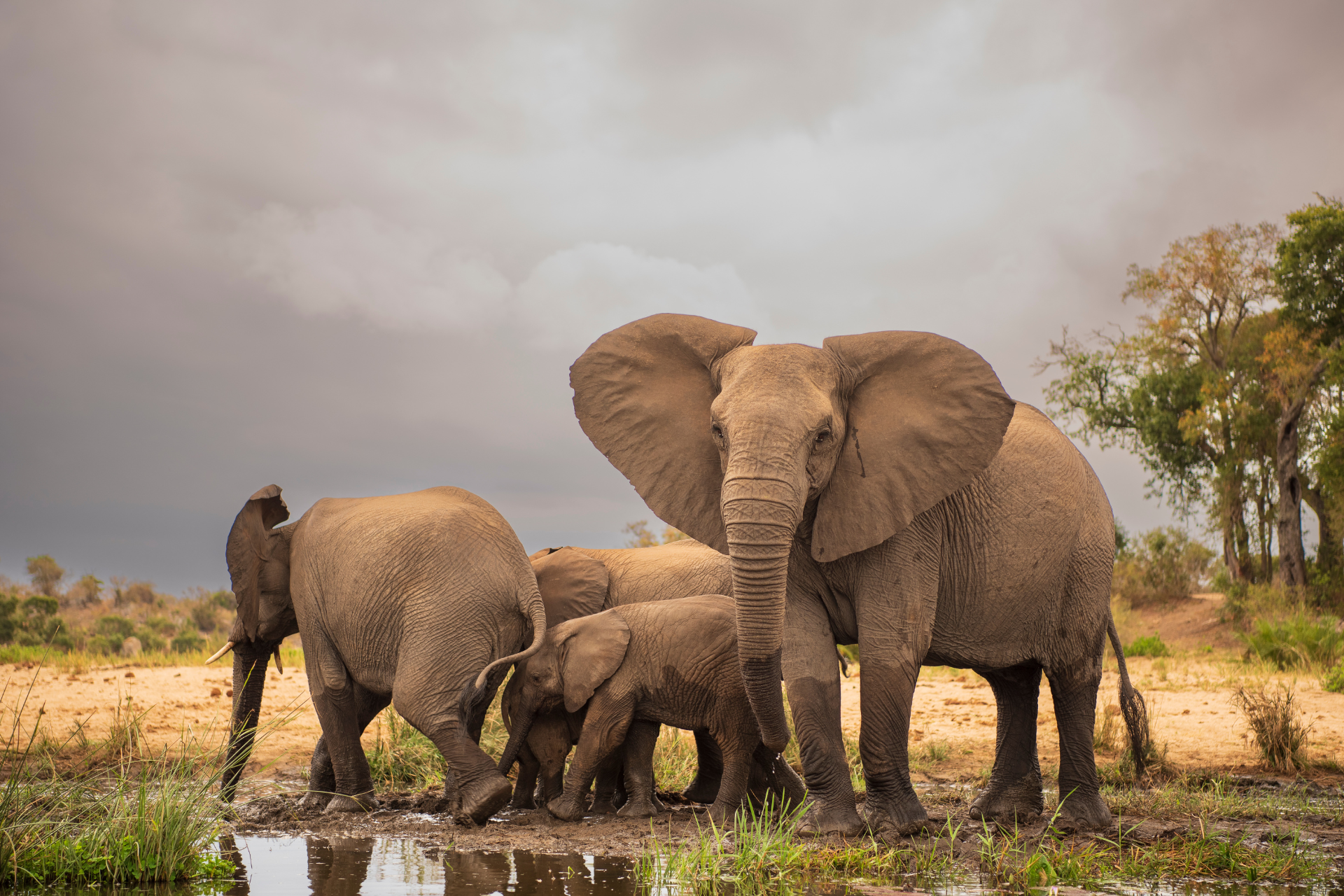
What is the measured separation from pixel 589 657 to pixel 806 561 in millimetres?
1718

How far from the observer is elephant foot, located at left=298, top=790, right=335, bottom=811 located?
797cm

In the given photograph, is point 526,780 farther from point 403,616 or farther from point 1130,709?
point 1130,709

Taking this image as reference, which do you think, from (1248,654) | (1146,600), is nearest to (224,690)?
(1248,654)

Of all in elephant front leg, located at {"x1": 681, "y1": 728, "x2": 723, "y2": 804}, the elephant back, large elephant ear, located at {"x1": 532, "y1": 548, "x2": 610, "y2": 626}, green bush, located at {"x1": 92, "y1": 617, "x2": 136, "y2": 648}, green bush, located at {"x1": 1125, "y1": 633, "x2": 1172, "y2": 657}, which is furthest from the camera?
green bush, located at {"x1": 92, "y1": 617, "x2": 136, "y2": 648}

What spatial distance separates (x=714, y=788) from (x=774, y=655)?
2.86 metres

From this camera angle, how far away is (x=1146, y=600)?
107ft

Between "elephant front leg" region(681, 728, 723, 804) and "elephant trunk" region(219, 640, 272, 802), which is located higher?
"elephant trunk" region(219, 640, 272, 802)

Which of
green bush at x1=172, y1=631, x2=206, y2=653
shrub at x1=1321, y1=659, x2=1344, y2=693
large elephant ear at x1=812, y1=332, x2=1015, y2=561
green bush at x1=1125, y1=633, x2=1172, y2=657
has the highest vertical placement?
large elephant ear at x1=812, y1=332, x2=1015, y2=561

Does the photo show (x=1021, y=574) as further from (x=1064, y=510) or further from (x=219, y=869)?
(x=219, y=869)

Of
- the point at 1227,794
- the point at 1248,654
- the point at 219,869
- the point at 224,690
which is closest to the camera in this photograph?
the point at 219,869

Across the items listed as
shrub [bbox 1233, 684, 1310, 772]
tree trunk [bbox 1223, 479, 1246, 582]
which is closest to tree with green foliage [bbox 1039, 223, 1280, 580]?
tree trunk [bbox 1223, 479, 1246, 582]

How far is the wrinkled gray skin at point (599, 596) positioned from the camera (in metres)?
7.72

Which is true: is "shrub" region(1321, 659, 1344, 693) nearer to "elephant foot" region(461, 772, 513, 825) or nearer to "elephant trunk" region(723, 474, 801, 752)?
"elephant trunk" region(723, 474, 801, 752)

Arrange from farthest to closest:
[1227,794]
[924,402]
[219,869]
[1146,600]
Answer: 1. [1146,600]
2. [1227,794]
3. [924,402]
4. [219,869]
